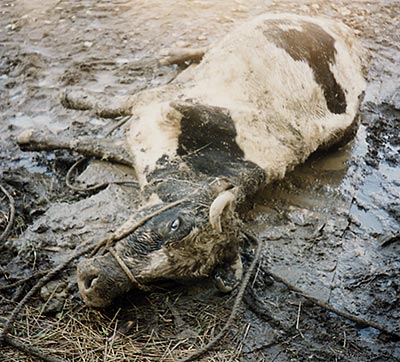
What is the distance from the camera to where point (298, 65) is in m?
4.80

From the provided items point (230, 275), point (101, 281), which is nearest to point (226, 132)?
point (230, 275)

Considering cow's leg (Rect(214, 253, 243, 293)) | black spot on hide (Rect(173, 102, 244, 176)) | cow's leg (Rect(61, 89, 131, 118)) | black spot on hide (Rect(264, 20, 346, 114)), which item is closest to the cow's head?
cow's leg (Rect(214, 253, 243, 293))

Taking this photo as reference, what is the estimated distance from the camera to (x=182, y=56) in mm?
6297

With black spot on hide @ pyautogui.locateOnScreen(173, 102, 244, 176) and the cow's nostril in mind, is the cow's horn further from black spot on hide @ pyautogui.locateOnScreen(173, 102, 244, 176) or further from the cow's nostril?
the cow's nostril

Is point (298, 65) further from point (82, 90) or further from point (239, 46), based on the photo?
point (82, 90)

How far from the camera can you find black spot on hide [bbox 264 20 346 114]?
4879 millimetres

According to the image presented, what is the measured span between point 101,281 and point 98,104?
2.25 m

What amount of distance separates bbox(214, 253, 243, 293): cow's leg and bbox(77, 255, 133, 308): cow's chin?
0.67 m

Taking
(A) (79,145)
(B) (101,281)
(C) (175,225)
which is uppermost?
(C) (175,225)

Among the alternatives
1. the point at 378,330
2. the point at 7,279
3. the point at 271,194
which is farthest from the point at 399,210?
the point at 7,279

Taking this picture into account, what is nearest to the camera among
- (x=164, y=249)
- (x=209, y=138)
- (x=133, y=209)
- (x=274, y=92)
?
(x=164, y=249)

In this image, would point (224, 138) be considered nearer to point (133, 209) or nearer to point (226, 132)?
point (226, 132)

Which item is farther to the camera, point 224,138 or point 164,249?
point 224,138

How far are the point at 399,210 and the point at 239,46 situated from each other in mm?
1848
